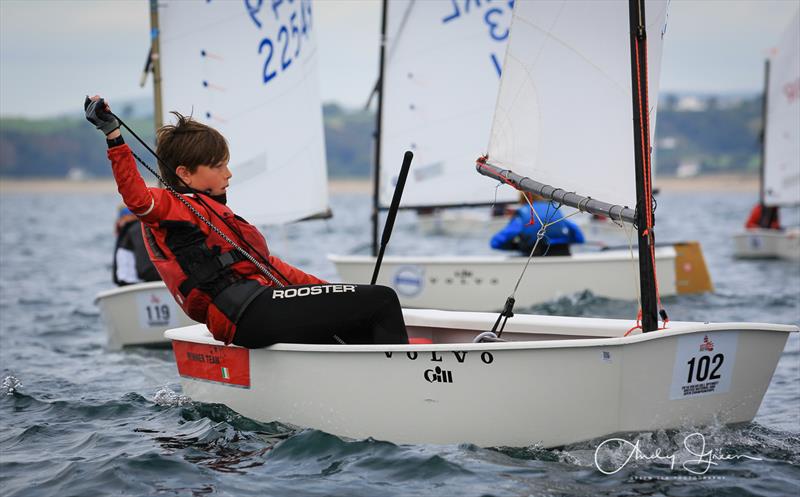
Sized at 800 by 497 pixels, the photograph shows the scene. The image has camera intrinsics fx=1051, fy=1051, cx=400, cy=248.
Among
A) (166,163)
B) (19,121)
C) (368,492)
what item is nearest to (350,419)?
(368,492)

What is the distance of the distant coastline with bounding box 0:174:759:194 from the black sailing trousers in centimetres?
7790

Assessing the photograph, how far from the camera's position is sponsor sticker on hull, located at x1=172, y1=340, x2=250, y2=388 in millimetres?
4606

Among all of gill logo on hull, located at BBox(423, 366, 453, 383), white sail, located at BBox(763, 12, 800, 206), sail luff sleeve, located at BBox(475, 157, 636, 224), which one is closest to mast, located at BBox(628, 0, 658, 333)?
sail luff sleeve, located at BBox(475, 157, 636, 224)

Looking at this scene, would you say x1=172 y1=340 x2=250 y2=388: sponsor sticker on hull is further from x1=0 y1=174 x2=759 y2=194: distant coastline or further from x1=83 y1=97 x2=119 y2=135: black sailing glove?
x1=0 y1=174 x2=759 y2=194: distant coastline

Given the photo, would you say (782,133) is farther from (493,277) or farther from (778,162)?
(493,277)

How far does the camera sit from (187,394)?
199 inches

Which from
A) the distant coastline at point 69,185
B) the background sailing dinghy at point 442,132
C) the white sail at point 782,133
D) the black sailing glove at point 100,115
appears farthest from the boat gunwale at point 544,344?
the distant coastline at point 69,185

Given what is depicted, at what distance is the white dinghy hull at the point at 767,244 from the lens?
14781 millimetres

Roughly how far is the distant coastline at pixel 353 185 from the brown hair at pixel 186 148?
78.1 m

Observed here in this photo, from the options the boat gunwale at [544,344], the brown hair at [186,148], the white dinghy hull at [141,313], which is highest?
the brown hair at [186,148]

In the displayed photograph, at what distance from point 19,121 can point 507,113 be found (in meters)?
118

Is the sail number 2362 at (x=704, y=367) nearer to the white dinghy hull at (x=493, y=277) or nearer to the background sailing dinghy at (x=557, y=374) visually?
the background sailing dinghy at (x=557, y=374)

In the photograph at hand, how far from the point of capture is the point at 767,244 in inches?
599

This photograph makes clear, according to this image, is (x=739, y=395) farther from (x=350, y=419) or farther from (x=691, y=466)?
(x=350, y=419)
